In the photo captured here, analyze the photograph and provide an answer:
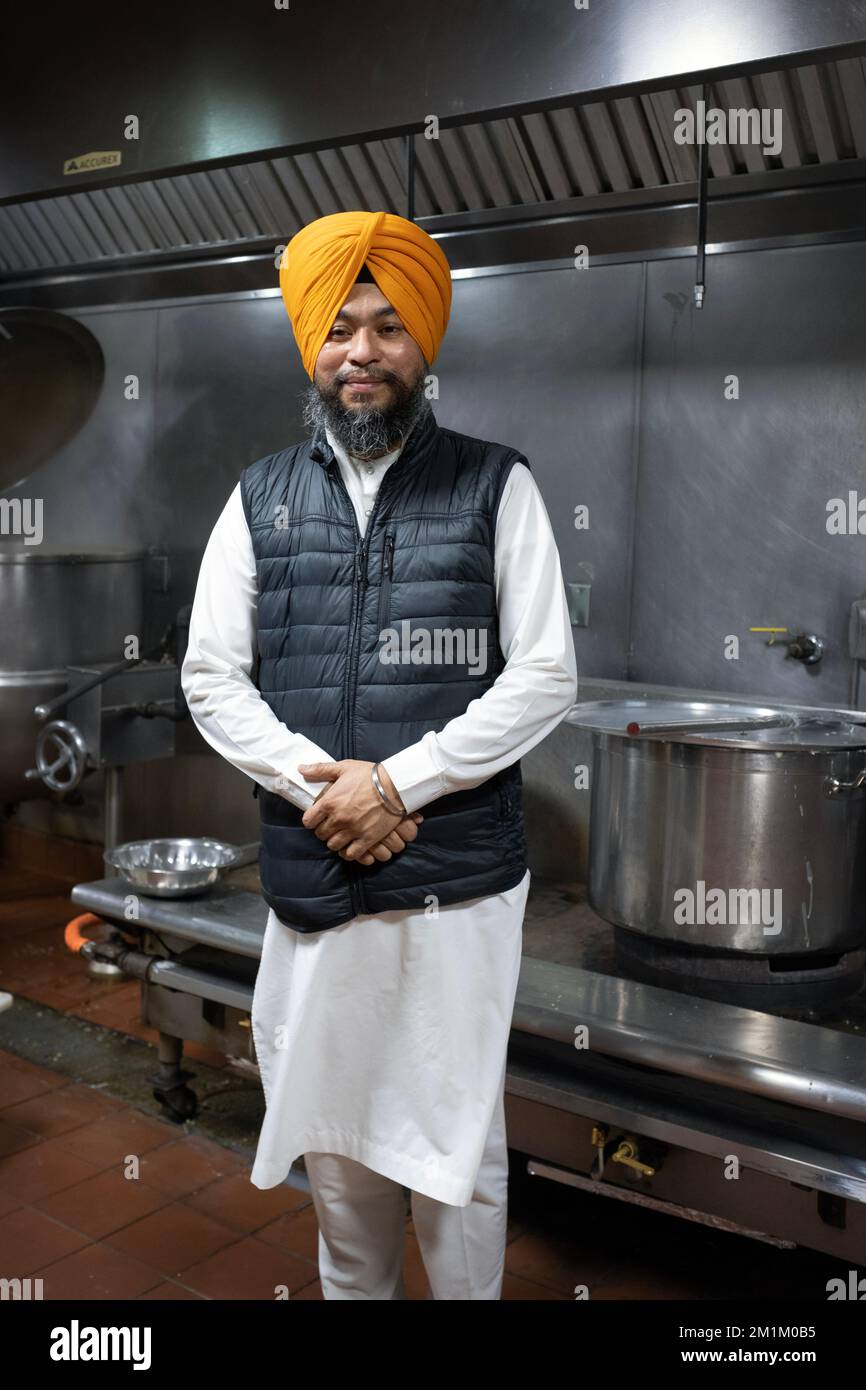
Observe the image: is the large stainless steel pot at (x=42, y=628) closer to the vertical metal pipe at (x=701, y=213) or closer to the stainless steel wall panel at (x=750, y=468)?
the stainless steel wall panel at (x=750, y=468)

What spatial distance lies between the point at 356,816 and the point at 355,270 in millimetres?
772

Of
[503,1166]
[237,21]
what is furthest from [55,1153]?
[237,21]

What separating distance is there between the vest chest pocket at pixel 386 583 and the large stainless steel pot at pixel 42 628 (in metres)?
2.26

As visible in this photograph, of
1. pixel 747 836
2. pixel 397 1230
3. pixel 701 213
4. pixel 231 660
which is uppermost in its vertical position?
pixel 701 213

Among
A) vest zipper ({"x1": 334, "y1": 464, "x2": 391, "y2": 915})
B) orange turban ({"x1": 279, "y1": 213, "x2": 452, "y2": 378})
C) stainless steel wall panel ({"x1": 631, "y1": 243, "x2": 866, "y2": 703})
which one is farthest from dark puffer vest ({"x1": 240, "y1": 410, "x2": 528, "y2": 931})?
stainless steel wall panel ({"x1": 631, "y1": 243, "x2": 866, "y2": 703})

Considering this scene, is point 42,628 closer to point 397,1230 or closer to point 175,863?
point 175,863

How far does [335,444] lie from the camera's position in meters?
1.82

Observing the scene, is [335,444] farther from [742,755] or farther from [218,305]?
[218,305]

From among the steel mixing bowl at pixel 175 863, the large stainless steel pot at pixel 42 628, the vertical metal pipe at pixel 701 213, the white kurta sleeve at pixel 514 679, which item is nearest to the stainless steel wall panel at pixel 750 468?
the vertical metal pipe at pixel 701 213

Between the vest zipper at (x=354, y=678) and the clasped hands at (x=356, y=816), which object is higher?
the vest zipper at (x=354, y=678)

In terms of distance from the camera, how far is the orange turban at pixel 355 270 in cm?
171

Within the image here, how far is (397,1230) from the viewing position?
1883 mm

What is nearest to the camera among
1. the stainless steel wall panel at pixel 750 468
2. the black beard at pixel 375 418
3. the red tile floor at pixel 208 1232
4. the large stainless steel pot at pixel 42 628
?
the black beard at pixel 375 418

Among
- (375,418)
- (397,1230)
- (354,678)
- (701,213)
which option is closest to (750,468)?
(701,213)
